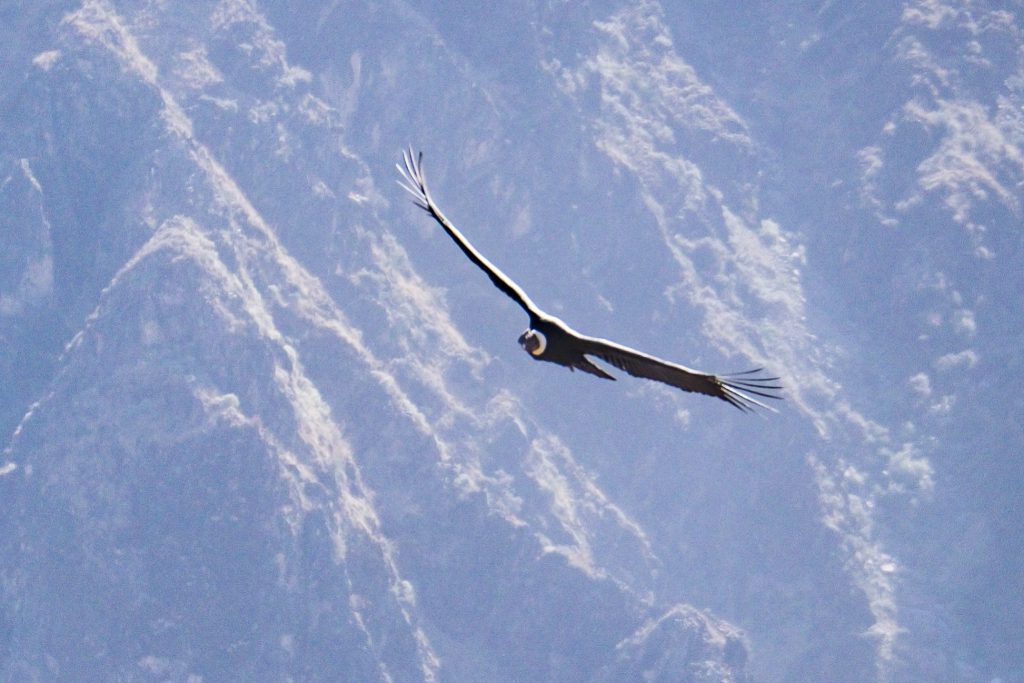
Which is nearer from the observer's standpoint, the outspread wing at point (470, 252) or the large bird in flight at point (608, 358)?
the large bird in flight at point (608, 358)

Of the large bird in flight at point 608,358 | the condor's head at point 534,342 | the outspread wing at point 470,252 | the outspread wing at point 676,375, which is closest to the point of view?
the outspread wing at point 676,375

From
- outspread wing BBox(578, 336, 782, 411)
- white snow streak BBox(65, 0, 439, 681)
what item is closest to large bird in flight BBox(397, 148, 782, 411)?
outspread wing BBox(578, 336, 782, 411)

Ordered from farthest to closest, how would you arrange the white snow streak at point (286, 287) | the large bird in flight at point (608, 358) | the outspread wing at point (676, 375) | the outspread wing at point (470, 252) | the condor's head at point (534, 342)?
the white snow streak at point (286, 287) → the outspread wing at point (470, 252) → the condor's head at point (534, 342) → the large bird in flight at point (608, 358) → the outspread wing at point (676, 375)

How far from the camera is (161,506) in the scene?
17350cm

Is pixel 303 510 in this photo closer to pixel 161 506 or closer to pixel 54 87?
pixel 161 506

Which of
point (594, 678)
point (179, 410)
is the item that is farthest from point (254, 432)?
point (594, 678)

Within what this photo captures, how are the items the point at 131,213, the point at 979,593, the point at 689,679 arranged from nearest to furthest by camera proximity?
the point at 689,679, the point at 131,213, the point at 979,593

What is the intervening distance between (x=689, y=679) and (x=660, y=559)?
2809 centimetres

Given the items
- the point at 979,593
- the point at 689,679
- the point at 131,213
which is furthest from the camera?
the point at 979,593

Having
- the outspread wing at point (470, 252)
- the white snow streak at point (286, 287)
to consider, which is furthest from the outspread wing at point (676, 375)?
the white snow streak at point (286, 287)

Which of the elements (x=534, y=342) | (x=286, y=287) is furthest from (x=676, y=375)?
(x=286, y=287)

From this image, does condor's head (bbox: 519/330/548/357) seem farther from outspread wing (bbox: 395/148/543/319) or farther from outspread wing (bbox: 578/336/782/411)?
outspread wing (bbox: 578/336/782/411)

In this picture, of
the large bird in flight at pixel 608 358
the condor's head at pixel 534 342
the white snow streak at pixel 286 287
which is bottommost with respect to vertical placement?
the condor's head at pixel 534 342

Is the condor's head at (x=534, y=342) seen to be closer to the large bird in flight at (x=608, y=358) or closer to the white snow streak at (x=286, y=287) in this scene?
the large bird in flight at (x=608, y=358)
